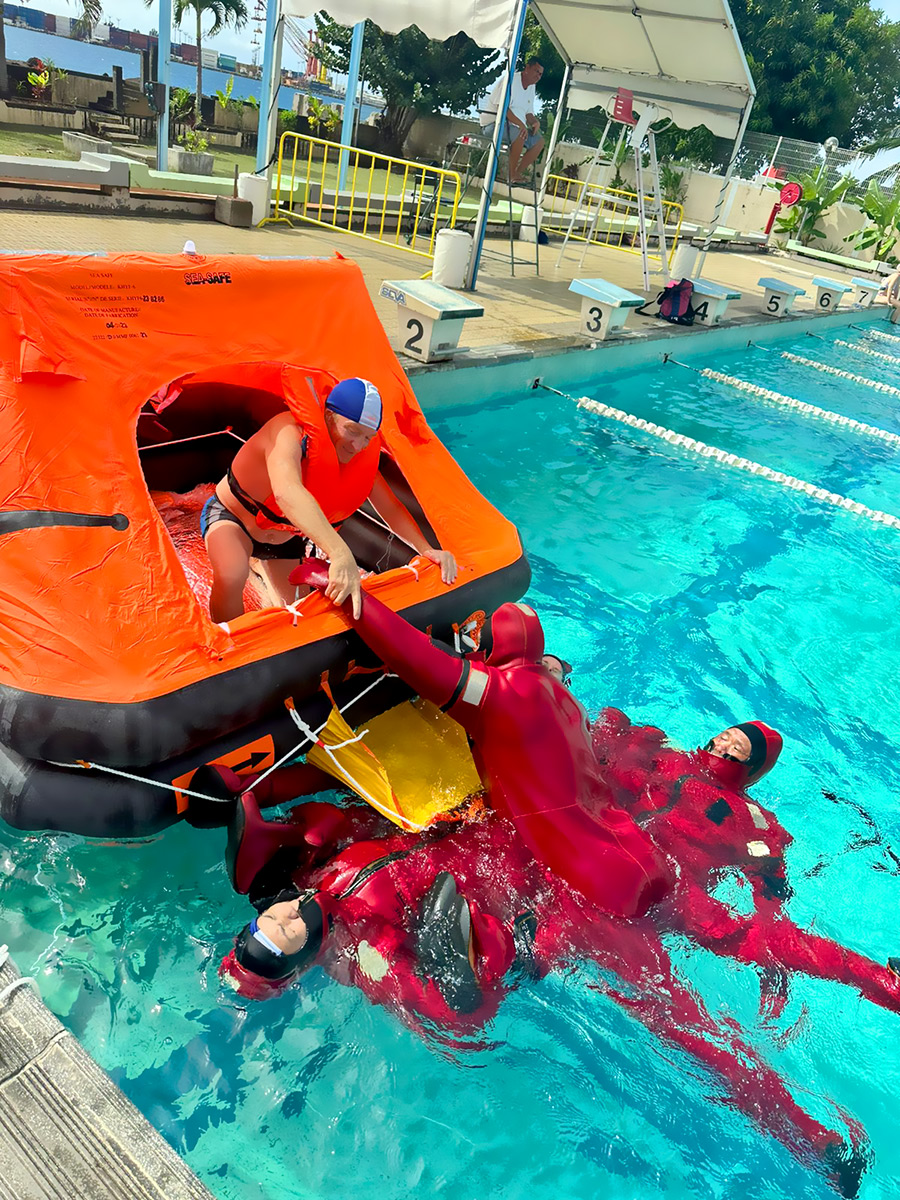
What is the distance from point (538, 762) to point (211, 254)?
3.96 meters

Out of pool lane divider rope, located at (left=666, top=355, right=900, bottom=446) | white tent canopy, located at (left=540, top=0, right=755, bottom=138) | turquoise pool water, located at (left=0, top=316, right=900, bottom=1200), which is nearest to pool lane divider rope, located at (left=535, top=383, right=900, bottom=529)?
pool lane divider rope, located at (left=666, top=355, right=900, bottom=446)

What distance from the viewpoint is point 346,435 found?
3.08 meters

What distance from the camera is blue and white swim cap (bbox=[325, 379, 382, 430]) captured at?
9.75 feet

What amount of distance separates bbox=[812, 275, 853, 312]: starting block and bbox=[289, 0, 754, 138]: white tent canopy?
15.5 ft

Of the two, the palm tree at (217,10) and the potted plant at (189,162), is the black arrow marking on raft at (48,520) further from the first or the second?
the palm tree at (217,10)

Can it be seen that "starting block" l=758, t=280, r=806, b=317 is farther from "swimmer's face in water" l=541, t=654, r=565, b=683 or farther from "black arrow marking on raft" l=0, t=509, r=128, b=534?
"black arrow marking on raft" l=0, t=509, r=128, b=534

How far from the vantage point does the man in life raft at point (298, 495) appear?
2.94 metres

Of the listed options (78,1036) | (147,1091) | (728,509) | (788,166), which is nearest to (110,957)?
(78,1036)

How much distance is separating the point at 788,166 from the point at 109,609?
1215 inches

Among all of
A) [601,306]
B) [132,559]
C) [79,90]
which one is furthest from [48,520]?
[79,90]

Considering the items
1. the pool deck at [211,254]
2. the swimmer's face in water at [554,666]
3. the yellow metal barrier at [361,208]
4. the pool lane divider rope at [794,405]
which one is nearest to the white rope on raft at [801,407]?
the pool lane divider rope at [794,405]

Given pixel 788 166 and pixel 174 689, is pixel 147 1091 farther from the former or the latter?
pixel 788 166

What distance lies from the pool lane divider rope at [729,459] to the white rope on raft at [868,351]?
26.2 ft

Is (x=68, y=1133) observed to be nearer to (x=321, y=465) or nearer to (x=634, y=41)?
(x=321, y=465)
